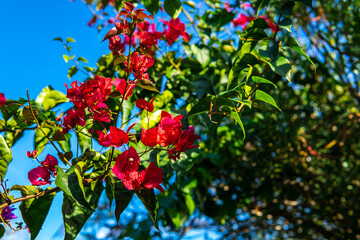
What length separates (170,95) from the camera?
88 cm

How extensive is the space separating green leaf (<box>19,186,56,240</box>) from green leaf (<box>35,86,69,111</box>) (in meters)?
0.43

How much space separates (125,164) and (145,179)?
0.13 ft

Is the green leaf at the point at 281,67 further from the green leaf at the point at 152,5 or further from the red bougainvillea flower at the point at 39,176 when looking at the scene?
the red bougainvillea flower at the point at 39,176

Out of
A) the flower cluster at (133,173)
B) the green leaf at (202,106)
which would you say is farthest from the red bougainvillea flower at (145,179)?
the green leaf at (202,106)

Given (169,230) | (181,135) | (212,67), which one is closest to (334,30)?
(212,67)

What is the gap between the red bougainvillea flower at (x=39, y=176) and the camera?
0.54 metres

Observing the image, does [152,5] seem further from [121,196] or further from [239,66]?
[121,196]

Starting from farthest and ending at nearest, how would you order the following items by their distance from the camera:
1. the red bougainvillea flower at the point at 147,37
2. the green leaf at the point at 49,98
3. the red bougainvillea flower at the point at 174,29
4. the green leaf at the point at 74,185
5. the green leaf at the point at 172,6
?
the red bougainvillea flower at the point at 174,29, the green leaf at the point at 49,98, the green leaf at the point at 172,6, the red bougainvillea flower at the point at 147,37, the green leaf at the point at 74,185

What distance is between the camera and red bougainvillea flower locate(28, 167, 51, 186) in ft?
1.76

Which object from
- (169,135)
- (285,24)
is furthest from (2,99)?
(285,24)

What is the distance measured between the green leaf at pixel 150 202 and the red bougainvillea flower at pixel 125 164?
0.13 ft

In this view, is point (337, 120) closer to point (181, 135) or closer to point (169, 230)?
point (169, 230)

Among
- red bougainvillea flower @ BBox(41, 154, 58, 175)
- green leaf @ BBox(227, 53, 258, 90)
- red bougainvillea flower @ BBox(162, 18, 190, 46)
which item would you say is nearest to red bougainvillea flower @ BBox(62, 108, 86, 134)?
red bougainvillea flower @ BBox(41, 154, 58, 175)

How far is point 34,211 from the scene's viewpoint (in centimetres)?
51
